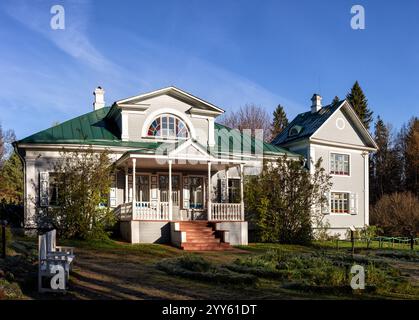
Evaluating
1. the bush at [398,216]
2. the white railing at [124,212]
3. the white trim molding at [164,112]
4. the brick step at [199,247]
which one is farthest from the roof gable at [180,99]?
the bush at [398,216]

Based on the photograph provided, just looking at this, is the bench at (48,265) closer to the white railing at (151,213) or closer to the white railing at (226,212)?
the white railing at (151,213)

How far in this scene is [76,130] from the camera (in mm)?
20797

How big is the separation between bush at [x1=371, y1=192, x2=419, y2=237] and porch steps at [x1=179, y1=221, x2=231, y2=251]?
606 inches

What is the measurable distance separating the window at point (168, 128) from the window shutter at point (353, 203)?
405 inches

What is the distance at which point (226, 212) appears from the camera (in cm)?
1938

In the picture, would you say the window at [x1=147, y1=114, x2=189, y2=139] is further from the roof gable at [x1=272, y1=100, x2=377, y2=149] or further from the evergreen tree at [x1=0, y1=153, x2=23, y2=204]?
the evergreen tree at [x1=0, y1=153, x2=23, y2=204]

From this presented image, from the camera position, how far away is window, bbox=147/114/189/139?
841 inches

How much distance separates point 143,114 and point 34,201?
5.98 metres

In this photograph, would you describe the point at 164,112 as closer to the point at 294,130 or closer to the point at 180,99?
the point at 180,99

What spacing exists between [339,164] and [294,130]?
319 centimetres
